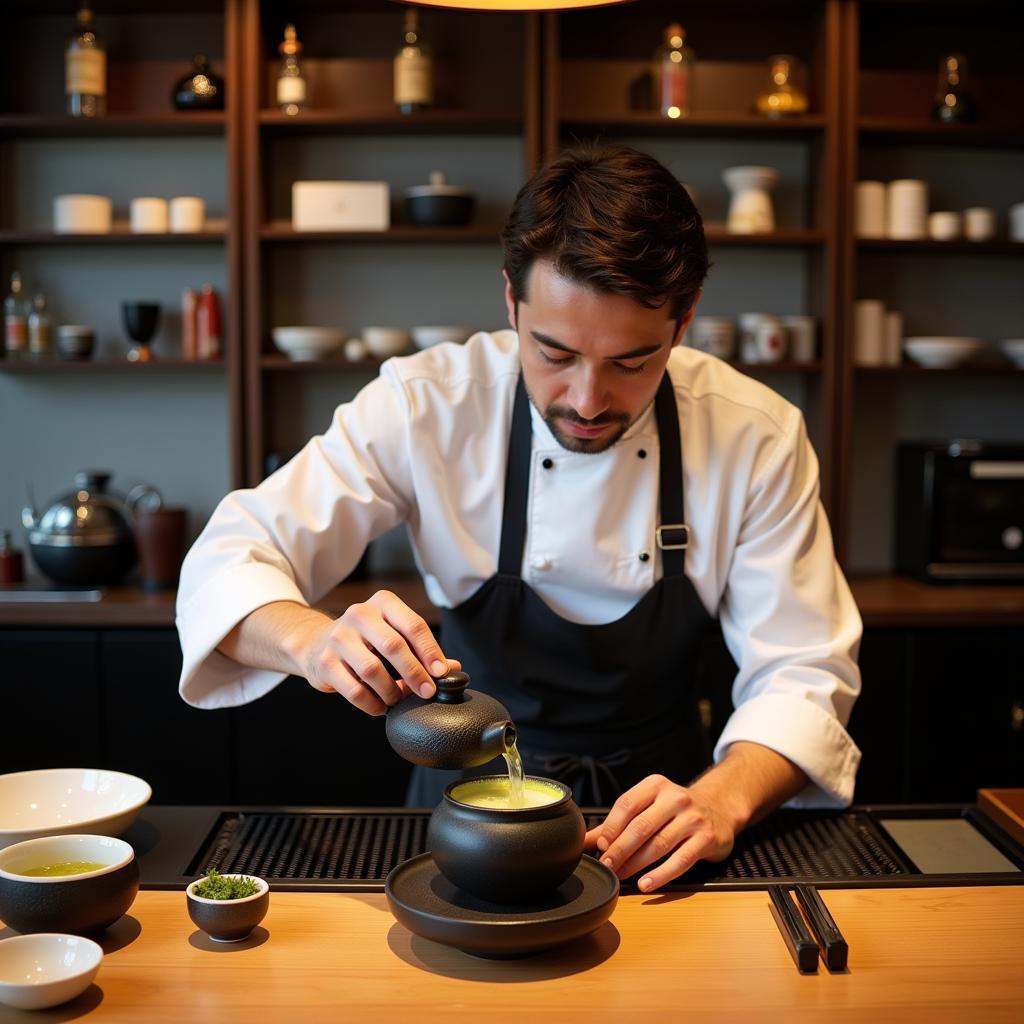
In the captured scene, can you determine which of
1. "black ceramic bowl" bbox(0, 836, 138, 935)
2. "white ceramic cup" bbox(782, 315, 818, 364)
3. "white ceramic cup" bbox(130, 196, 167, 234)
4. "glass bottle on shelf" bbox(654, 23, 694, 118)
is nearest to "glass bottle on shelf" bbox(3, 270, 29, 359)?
"white ceramic cup" bbox(130, 196, 167, 234)

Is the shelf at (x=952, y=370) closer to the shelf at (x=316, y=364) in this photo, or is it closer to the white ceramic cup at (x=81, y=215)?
the shelf at (x=316, y=364)

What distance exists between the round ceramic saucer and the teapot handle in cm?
263

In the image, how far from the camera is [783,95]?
3.52 metres

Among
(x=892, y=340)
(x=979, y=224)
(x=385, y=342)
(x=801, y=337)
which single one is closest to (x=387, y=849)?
(x=385, y=342)

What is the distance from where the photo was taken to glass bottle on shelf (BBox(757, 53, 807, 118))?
3.52 m

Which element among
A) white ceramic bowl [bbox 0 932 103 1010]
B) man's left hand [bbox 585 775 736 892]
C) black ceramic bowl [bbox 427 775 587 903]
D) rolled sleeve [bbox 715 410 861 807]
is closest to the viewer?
white ceramic bowl [bbox 0 932 103 1010]

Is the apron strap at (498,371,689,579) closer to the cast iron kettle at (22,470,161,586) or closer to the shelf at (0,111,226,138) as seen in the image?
the cast iron kettle at (22,470,161,586)

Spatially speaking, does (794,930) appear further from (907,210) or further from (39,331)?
(39,331)

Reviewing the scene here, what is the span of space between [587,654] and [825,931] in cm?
76

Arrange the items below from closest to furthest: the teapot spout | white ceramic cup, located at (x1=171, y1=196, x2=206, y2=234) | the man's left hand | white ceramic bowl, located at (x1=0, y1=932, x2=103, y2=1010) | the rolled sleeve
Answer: white ceramic bowl, located at (x1=0, y1=932, x2=103, y2=1010) < the man's left hand < the rolled sleeve < white ceramic cup, located at (x1=171, y1=196, x2=206, y2=234) < the teapot spout

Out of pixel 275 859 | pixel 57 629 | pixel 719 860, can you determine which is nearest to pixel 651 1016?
pixel 719 860

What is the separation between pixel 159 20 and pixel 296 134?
0.53 m

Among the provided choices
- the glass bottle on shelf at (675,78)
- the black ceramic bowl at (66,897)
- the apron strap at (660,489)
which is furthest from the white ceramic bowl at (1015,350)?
the black ceramic bowl at (66,897)

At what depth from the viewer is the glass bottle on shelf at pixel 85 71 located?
137 inches
